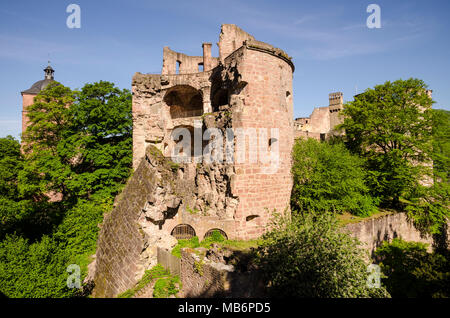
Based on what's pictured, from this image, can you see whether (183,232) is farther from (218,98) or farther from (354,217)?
(354,217)

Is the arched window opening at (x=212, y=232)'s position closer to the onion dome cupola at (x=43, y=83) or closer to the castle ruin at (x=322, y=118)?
the castle ruin at (x=322, y=118)

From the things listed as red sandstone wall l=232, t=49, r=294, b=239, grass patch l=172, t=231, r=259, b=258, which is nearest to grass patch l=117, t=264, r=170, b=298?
grass patch l=172, t=231, r=259, b=258

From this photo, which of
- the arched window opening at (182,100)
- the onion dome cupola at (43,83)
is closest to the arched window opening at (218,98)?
the arched window opening at (182,100)

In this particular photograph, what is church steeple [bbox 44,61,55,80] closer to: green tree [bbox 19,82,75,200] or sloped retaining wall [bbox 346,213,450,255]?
green tree [bbox 19,82,75,200]

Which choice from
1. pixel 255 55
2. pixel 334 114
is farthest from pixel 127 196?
pixel 334 114

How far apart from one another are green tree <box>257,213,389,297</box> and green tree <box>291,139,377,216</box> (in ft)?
20.5

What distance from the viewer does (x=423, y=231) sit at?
15.9 meters

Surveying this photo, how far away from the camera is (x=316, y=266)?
22.4 ft

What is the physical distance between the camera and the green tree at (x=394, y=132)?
15.1 m
